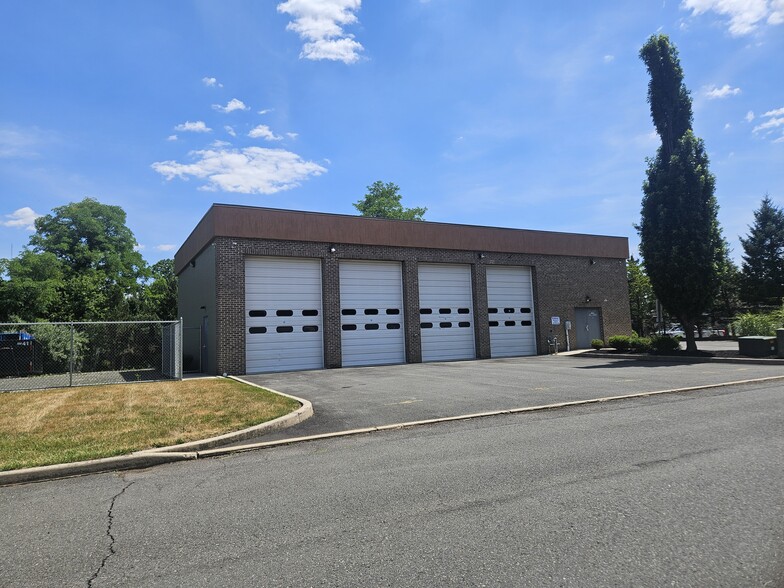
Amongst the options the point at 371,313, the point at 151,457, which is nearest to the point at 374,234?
the point at 371,313

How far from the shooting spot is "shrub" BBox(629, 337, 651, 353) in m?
21.7

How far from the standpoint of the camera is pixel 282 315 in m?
19.3

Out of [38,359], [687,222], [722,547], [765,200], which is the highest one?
[765,200]

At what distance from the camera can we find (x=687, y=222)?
2048 centimetres

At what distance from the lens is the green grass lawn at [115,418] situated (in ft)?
21.3

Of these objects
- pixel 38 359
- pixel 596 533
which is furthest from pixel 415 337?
pixel 596 533

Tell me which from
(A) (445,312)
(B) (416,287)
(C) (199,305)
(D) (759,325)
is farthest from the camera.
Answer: (A) (445,312)

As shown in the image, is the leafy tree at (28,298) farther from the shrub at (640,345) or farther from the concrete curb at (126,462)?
the shrub at (640,345)

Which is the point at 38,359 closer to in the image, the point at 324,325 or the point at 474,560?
Result: the point at 324,325

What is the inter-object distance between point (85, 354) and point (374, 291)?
1223 cm

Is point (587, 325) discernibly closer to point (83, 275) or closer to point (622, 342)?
point (622, 342)

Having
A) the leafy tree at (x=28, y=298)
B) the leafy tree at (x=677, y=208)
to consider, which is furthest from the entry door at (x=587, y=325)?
the leafy tree at (x=28, y=298)

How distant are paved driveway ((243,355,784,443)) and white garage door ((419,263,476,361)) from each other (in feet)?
19.2

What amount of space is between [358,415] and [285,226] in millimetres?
12183
